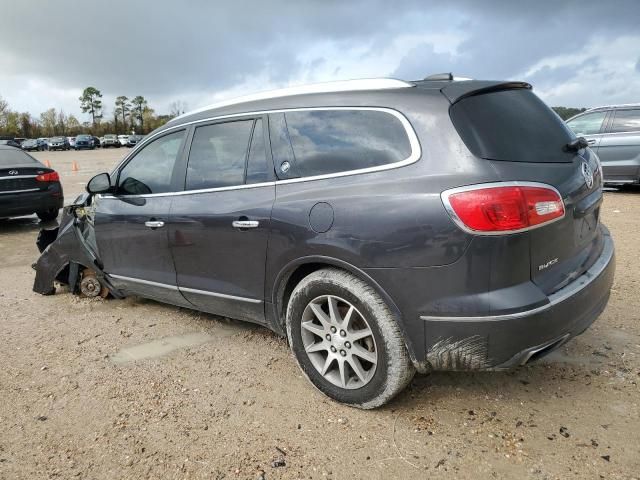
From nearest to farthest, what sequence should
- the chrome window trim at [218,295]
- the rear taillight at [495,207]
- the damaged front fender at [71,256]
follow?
1. the rear taillight at [495,207]
2. the chrome window trim at [218,295]
3. the damaged front fender at [71,256]

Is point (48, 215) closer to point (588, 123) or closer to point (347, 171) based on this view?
point (347, 171)

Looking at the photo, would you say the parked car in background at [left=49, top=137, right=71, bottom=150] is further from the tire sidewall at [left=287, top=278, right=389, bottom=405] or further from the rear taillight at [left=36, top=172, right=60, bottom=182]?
the tire sidewall at [left=287, top=278, right=389, bottom=405]

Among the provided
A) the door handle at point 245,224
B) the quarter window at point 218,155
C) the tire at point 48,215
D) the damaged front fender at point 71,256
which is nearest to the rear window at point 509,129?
the door handle at point 245,224

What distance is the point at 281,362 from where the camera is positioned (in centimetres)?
351

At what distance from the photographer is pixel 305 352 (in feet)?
9.88

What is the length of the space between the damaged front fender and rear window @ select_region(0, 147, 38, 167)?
4.68 meters

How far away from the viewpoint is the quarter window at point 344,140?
105 inches

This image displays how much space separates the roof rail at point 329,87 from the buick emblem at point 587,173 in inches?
42.2

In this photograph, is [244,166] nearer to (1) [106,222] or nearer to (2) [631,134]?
(1) [106,222]

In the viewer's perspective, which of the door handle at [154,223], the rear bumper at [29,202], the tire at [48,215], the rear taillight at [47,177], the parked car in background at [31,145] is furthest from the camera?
the parked car in background at [31,145]

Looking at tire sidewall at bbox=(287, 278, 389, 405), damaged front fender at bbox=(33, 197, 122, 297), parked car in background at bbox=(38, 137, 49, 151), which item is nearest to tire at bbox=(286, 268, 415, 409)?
tire sidewall at bbox=(287, 278, 389, 405)

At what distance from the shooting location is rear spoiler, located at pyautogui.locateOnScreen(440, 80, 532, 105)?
2.62 m

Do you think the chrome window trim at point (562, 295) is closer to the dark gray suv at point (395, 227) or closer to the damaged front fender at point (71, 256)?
the dark gray suv at point (395, 227)

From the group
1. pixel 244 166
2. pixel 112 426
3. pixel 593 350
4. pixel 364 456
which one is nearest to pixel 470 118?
pixel 244 166
